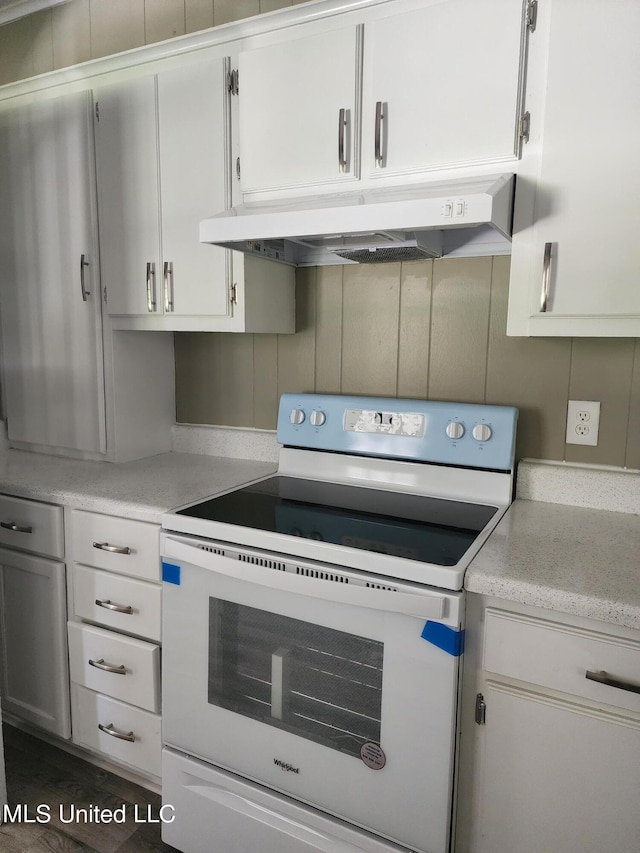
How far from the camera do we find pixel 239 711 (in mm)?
1534

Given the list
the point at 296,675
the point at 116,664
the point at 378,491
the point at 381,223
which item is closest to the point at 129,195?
the point at 381,223

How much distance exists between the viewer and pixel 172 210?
1.94 m

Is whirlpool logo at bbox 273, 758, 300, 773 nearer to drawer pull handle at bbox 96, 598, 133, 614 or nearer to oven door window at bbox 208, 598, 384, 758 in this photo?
oven door window at bbox 208, 598, 384, 758

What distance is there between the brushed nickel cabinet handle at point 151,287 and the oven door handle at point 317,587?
81cm

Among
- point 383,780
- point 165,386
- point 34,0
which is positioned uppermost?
point 34,0

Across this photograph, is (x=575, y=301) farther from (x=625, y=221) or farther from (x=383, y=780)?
(x=383, y=780)

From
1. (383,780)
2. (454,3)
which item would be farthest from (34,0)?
(383,780)

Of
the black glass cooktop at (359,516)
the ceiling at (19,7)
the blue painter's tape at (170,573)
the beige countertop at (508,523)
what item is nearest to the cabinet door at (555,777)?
the beige countertop at (508,523)

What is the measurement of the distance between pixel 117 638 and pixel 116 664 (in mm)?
82

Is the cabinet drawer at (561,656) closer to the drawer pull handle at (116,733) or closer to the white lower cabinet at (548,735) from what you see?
the white lower cabinet at (548,735)

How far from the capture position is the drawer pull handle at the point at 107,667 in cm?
176

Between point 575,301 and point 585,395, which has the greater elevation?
point 575,301

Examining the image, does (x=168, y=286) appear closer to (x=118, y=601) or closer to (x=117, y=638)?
(x=118, y=601)

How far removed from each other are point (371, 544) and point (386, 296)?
2.88ft
